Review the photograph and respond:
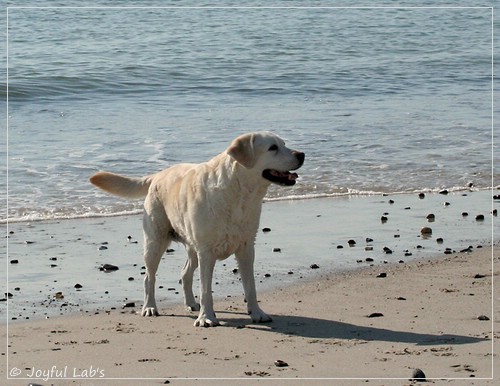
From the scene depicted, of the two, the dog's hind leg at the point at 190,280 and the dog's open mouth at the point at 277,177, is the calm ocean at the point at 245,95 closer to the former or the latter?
the dog's hind leg at the point at 190,280

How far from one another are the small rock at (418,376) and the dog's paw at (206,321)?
1901 mm

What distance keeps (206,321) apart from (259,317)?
39 cm

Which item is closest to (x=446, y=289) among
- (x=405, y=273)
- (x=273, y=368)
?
(x=405, y=273)

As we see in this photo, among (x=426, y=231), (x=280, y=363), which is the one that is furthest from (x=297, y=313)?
(x=426, y=231)

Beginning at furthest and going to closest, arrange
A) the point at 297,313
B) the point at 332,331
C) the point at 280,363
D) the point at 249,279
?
the point at 297,313
the point at 249,279
the point at 332,331
the point at 280,363

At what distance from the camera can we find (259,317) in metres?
8.30

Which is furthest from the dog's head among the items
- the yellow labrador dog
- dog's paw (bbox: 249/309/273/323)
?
dog's paw (bbox: 249/309/273/323)

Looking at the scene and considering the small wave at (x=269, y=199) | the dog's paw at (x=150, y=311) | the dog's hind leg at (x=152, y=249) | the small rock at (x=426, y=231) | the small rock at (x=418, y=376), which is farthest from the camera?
the small wave at (x=269, y=199)

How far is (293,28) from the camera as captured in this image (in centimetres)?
2855

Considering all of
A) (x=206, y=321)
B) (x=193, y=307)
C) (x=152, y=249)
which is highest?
(x=152, y=249)

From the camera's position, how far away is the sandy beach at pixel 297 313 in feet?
23.1

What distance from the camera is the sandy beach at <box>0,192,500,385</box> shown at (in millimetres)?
7031

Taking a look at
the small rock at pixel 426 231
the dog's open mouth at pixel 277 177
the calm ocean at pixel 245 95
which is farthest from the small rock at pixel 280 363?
the calm ocean at pixel 245 95

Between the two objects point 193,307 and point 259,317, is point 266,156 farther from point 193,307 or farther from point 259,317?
point 193,307
